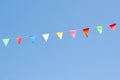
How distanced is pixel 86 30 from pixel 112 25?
0.95 meters

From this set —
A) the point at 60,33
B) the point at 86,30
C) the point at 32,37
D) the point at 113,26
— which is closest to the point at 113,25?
the point at 113,26

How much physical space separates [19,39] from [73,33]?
6.70 feet

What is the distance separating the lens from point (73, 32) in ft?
43.9

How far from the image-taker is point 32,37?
518 inches

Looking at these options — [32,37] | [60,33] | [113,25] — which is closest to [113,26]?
[113,25]

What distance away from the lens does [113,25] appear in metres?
13.0

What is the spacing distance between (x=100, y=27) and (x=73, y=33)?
103cm

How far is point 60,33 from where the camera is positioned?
1328cm

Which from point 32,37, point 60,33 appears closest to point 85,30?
point 60,33

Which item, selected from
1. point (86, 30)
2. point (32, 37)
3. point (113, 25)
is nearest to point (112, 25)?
point (113, 25)

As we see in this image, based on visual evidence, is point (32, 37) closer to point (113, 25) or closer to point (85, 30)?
point (85, 30)

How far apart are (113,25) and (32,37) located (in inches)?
117

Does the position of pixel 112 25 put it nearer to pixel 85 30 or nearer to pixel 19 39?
pixel 85 30

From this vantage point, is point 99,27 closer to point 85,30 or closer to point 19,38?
point 85,30
